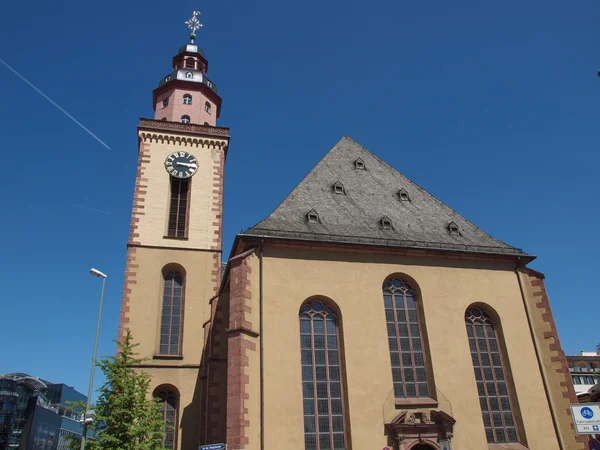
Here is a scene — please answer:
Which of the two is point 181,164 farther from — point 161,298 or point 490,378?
point 490,378

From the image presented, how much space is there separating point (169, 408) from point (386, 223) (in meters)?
10.6

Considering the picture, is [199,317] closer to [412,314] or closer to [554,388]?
[412,314]

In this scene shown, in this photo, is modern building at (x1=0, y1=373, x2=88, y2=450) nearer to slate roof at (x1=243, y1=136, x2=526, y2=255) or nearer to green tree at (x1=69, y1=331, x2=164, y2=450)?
green tree at (x1=69, y1=331, x2=164, y2=450)

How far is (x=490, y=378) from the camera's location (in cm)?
1659

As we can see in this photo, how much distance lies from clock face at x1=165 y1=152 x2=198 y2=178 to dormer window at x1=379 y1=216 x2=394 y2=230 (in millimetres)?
9759

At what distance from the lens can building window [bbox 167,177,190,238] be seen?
22.2 meters

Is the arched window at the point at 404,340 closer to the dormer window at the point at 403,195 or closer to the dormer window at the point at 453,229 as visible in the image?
the dormer window at the point at 453,229

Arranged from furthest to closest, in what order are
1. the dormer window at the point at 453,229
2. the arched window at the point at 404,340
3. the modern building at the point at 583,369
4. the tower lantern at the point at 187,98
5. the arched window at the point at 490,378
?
1. the modern building at the point at 583,369
2. the tower lantern at the point at 187,98
3. the dormer window at the point at 453,229
4. the arched window at the point at 490,378
5. the arched window at the point at 404,340

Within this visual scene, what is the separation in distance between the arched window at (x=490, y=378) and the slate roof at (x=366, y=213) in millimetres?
2735

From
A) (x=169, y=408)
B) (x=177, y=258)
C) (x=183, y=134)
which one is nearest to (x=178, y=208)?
(x=177, y=258)

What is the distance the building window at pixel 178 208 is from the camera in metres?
22.2

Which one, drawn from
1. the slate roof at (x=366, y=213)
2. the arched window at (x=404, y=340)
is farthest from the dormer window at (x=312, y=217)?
the arched window at (x=404, y=340)

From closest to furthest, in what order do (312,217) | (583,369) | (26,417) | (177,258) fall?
(312,217)
(177,258)
(583,369)
(26,417)

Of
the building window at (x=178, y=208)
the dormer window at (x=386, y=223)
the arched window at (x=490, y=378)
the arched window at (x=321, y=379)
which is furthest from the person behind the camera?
the building window at (x=178, y=208)
